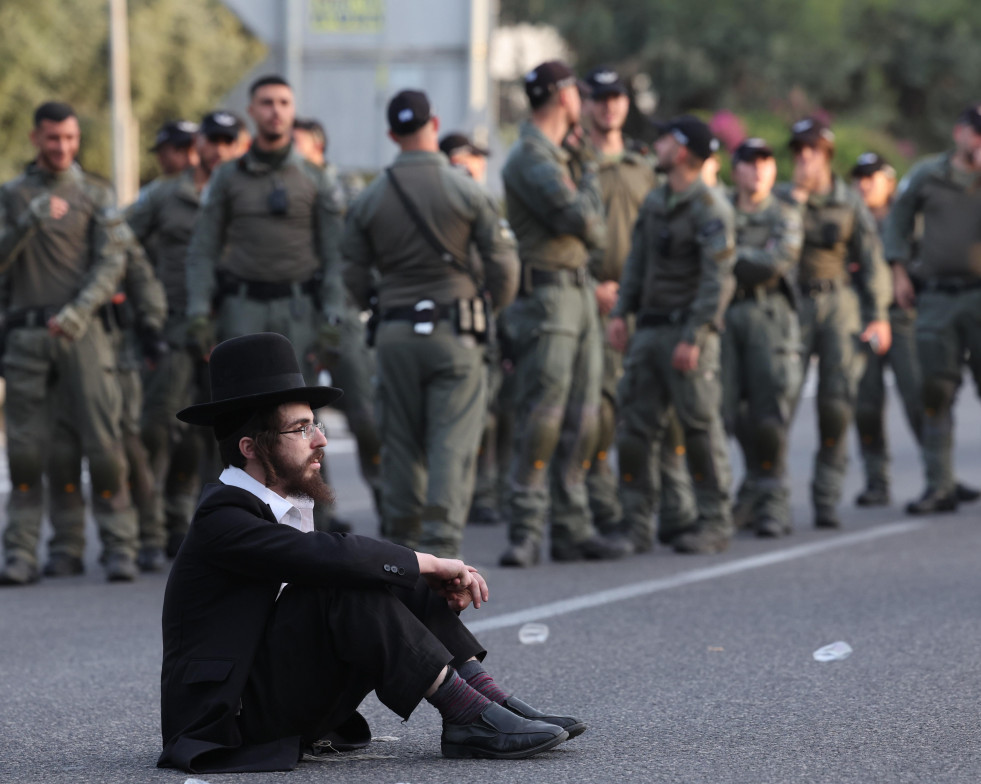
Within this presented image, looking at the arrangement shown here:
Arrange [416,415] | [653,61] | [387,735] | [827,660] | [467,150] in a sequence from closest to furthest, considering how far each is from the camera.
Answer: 1. [387,735]
2. [827,660]
3. [416,415]
4. [467,150]
5. [653,61]

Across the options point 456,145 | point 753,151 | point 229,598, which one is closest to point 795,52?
point 456,145

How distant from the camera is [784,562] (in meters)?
10.2

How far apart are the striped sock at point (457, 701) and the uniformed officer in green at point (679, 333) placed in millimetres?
5124

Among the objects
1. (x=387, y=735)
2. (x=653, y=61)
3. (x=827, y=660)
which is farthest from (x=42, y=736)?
(x=653, y=61)

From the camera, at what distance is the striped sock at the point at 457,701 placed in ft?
17.8

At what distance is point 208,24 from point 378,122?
1388 inches

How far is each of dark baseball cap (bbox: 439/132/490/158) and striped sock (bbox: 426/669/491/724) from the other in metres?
7.74

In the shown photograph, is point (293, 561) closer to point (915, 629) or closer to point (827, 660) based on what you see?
point (827, 660)

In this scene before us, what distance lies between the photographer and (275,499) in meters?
5.56

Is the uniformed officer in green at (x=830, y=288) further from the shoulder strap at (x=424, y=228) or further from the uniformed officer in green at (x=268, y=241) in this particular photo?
the shoulder strap at (x=424, y=228)

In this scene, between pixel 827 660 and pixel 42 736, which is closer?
pixel 42 736

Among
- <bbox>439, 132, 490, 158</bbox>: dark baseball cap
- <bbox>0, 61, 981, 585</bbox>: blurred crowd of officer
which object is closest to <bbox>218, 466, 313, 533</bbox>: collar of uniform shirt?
<bbox>0, 61, 981, 585</bbox>: blurred crowd of officer

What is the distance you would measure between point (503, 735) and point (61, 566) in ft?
17.1

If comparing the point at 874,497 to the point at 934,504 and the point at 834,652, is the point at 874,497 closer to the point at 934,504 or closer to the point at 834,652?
the point at 934,504
